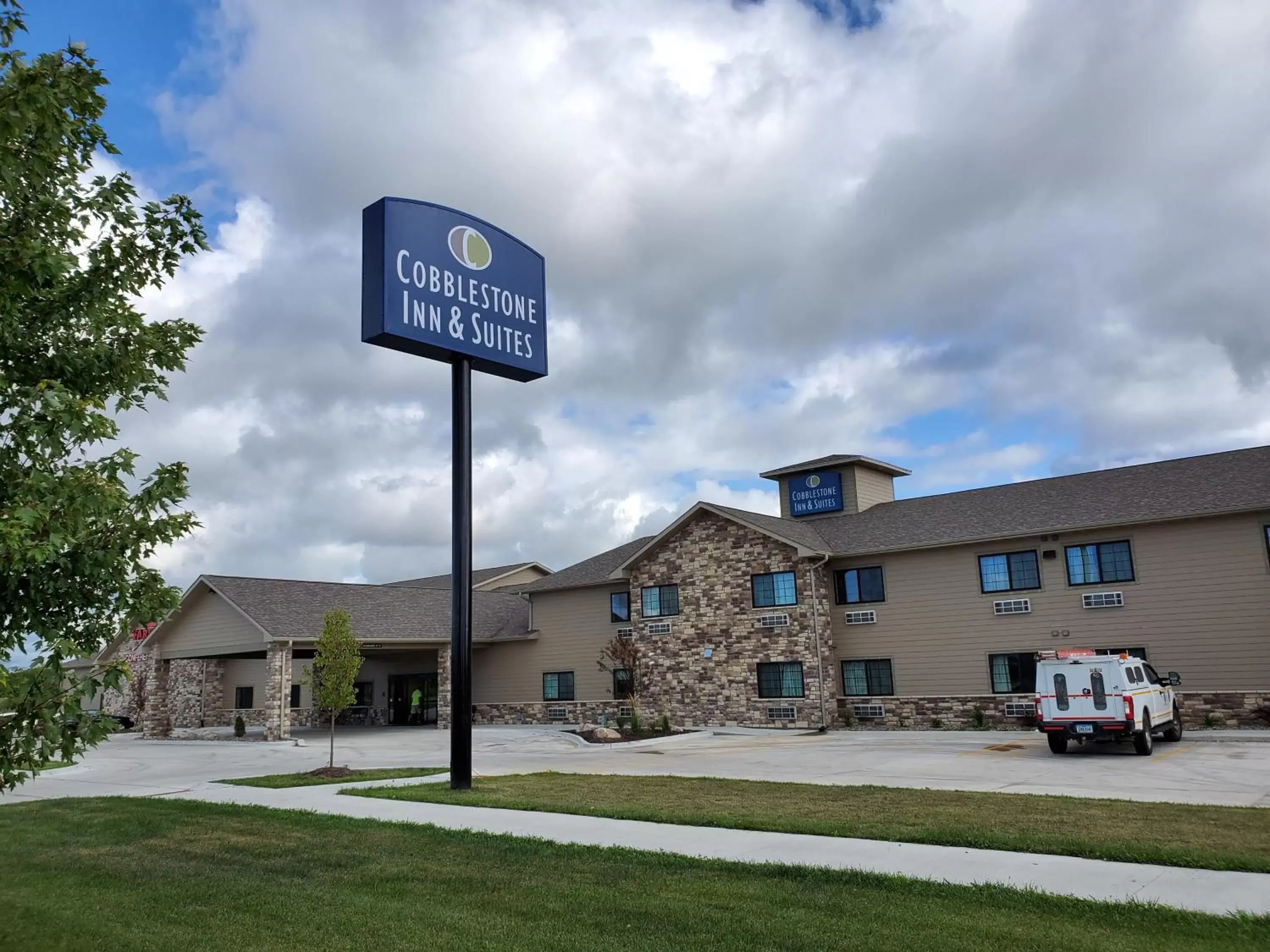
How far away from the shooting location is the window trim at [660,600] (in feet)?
106

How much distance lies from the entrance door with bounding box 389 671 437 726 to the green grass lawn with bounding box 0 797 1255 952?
30156 mm

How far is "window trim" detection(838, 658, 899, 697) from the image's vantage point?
2794 centimetres

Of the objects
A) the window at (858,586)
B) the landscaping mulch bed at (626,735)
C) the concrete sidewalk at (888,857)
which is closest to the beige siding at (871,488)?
the window at (858,586)

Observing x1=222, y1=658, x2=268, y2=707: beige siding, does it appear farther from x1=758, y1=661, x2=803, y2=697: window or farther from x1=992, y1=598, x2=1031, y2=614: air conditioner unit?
x1=992, y1=598, x2=1031, y2=614: air conditioner unit

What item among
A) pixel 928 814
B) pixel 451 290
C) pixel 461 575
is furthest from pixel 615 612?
pixel 928 814

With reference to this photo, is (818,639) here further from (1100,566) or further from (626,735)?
(1100,566)

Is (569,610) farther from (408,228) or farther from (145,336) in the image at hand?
(145,336)

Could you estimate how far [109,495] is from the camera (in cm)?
531

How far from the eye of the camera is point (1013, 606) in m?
26.0

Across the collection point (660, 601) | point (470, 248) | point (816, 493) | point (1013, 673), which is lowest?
point (1013, 673)

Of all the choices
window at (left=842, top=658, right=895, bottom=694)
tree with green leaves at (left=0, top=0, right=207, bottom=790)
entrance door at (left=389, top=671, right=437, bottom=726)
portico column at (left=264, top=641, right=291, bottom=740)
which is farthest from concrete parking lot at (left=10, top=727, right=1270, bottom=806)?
tree with green leaves at (left=0, top=0, right=207, bottom=790)

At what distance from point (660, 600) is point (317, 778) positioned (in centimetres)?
1648

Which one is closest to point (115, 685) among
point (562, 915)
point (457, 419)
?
point (562, 915)

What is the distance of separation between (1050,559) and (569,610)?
17.6 meters
